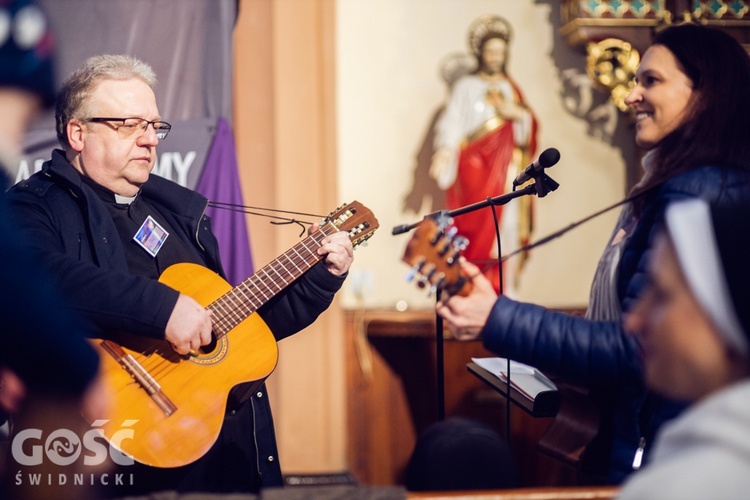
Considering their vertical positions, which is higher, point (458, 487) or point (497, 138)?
point (497, 138)

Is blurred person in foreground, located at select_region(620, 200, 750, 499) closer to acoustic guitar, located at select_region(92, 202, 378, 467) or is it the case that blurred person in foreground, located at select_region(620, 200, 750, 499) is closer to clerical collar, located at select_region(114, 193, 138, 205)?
acoustic guitar, located at select_region(92, 202, 378, 467)

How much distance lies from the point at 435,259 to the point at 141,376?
3.41 ft

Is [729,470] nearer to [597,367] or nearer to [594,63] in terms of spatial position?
[597,367]

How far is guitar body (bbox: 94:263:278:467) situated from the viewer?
2.19 m

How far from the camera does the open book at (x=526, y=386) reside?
2203mm

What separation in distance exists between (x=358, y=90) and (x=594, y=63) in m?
1.54

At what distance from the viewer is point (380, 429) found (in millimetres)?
5109

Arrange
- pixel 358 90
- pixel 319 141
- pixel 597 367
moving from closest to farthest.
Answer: pixel 597 367 < pixel 319 141 < pixel 358 90

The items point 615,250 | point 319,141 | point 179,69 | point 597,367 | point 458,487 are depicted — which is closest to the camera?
point 458,487

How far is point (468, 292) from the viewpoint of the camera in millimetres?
1709

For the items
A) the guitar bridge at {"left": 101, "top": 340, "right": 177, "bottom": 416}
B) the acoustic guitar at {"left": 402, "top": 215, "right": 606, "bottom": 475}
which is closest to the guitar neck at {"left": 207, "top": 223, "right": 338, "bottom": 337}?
the guitar bridge at {"left": 101, "top": 340, "right": 177, "bottom": 416}

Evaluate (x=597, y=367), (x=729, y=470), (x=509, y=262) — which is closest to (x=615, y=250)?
(x=597, y=367)

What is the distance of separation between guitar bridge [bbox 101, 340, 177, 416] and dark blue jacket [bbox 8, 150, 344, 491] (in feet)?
0.19

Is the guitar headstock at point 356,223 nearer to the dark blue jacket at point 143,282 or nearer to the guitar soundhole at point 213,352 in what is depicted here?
the dark blue jacket at point 143,282
